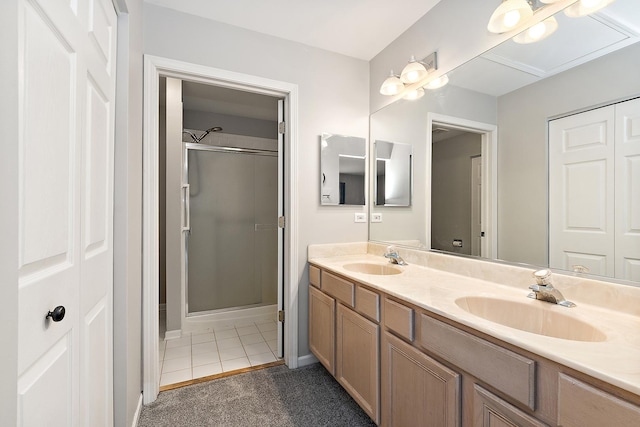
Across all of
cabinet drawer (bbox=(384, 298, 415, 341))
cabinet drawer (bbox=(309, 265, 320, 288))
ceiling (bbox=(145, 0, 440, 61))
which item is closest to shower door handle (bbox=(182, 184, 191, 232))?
cabinet drawer (bbox=(309, 265, 320, 288))

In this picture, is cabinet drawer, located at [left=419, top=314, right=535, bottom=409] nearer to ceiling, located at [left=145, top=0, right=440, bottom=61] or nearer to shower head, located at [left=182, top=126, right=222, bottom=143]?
ceiling, located at [left=145, top=0, right=440, bottom=61]

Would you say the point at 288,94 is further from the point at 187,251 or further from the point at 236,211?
the point at 187,251

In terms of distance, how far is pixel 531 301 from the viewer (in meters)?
1.12

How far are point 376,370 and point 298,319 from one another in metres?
0.90

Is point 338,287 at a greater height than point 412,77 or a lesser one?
lesser

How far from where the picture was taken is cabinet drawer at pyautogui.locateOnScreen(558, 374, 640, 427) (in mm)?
578

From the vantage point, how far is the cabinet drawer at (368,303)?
1.38 meters

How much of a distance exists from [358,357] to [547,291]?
0.93 meters

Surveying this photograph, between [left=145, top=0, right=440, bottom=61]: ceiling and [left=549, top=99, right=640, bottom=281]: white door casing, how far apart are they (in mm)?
1229

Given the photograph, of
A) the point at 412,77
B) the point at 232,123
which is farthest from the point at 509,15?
the point at 232,123

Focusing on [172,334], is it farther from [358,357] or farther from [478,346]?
[478,346]

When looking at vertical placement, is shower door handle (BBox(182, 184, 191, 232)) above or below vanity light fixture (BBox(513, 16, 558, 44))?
below

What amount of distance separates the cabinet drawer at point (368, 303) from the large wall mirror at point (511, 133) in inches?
25.5

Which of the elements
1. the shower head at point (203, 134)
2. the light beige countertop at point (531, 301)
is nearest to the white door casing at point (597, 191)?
the light beige countertop at point (531, 301)
